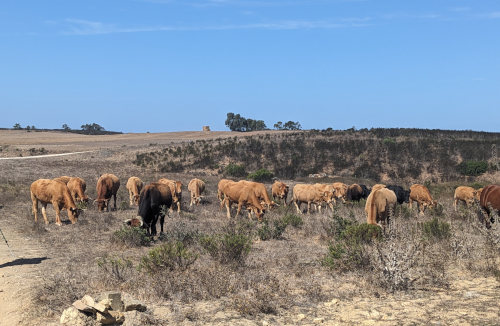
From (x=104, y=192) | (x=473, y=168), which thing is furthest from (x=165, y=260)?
(x=473, y=168)

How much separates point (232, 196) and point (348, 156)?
109 feet

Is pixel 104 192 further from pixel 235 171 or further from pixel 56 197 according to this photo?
pixel 235 171

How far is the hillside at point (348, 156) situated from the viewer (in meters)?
46.7

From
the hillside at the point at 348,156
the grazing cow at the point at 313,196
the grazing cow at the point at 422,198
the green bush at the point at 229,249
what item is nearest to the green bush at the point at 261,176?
the hillside at the point at 348,156

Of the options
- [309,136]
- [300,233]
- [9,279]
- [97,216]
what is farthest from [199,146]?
[9,279]

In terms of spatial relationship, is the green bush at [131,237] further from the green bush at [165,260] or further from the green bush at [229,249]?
the green bush at [165,260]

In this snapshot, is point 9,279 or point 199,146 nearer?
point 9,279

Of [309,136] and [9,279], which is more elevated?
[309,136]

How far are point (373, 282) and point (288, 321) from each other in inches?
94.6

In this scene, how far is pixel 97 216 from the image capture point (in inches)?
711

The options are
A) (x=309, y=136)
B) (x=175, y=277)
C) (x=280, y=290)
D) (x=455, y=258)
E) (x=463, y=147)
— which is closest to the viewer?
(x=280, y=290)

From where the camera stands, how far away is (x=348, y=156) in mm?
51344

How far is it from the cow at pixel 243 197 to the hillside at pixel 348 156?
2433 cm

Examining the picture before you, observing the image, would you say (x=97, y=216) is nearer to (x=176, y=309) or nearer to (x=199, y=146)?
(x=176, y=309)
